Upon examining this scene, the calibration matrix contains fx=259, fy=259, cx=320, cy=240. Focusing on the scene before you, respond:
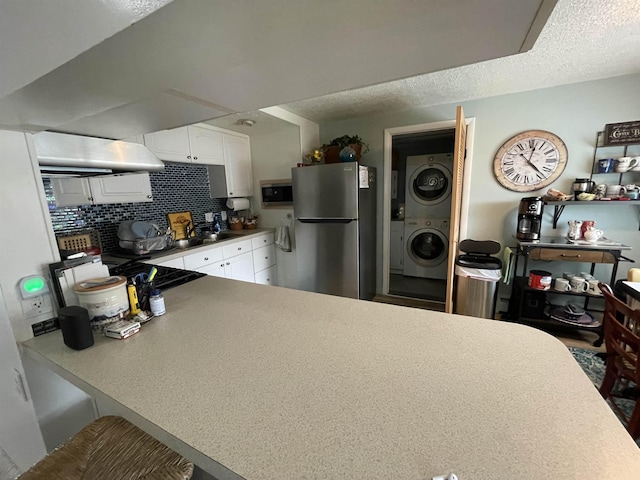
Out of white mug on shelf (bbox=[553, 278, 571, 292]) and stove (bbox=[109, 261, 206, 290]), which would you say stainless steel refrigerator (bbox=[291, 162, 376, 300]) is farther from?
white mug on shelf (bbox=[553, 278, 571, 292])

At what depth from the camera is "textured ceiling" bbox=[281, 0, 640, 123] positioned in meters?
1.36

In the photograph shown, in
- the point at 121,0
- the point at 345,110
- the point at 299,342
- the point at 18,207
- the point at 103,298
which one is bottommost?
the point at 299,342

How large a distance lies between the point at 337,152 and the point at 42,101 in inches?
94.9

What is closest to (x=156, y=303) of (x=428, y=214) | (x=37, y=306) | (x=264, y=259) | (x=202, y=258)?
(x=37, y=306)

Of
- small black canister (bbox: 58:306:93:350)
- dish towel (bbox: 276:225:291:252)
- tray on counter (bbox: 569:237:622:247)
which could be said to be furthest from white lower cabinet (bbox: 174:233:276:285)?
tray on counter (bbox: 569:237:622:247)

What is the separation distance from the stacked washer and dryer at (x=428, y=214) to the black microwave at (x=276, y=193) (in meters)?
1.71

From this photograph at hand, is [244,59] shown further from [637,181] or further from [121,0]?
[637,181]

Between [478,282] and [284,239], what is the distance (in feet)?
6.87

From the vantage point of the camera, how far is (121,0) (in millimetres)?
337

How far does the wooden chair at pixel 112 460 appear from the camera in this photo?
0.70 m

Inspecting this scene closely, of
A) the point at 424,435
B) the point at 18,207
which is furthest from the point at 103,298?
the point at 424,435

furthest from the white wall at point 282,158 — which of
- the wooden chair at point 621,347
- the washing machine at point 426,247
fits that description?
the wooden chair at point 621,347

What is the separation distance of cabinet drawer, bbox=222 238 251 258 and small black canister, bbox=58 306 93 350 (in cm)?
176

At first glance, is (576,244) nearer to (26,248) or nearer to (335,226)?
(335,226)
